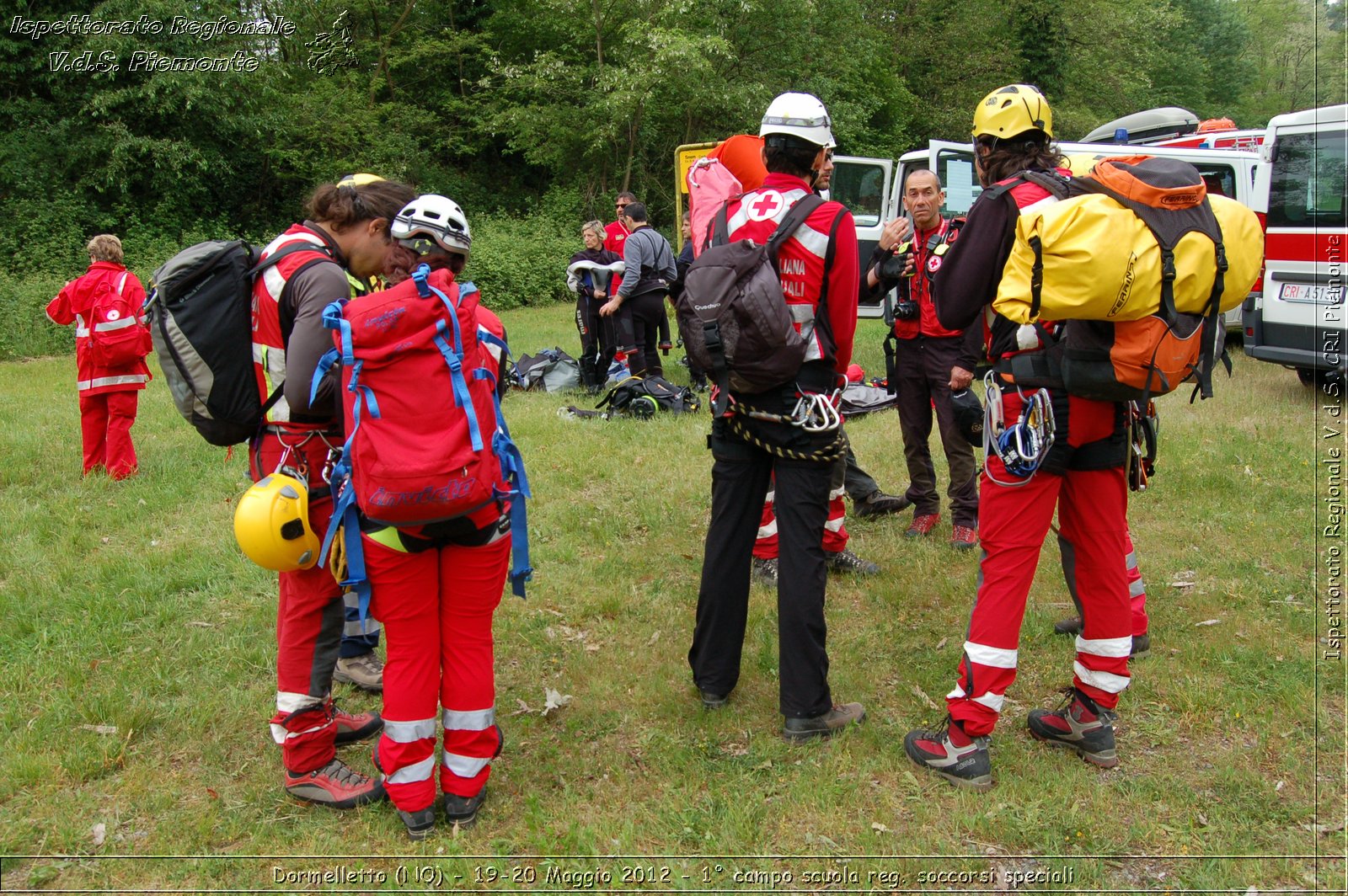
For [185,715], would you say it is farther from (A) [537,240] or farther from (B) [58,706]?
(A) [537,240]

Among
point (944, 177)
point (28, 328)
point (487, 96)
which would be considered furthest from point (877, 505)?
point (487, 96)

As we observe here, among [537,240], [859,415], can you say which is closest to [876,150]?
[537,240]

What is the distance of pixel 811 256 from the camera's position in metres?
3.59

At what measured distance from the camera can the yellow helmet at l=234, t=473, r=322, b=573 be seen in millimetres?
3117

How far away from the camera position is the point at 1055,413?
3307mm

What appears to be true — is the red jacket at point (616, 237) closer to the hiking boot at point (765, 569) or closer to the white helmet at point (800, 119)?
the hiking boot at point (765, 569)

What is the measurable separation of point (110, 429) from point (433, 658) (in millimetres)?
5995

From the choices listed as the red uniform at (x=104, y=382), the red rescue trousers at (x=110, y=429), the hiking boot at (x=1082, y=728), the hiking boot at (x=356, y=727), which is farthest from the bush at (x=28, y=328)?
the hiking boot at (x=1082, y=728)

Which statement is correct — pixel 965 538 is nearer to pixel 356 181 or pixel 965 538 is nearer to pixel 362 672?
pixel 362 672

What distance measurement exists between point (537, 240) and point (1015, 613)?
71.1 feet

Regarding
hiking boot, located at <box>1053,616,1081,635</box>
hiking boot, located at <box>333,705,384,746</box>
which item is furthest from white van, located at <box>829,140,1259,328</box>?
hiking boot, located at <box>333,705,384,746</box>

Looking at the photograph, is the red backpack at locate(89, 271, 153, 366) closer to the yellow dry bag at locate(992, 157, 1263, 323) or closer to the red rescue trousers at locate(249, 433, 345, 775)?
the red rescue trousers at locate(249, 433, 345, 775)

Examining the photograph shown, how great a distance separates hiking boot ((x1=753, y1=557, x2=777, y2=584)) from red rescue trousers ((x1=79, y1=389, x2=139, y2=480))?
18.0ft

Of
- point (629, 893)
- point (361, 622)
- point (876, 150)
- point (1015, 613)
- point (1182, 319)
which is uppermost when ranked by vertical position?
point (876, 150)
